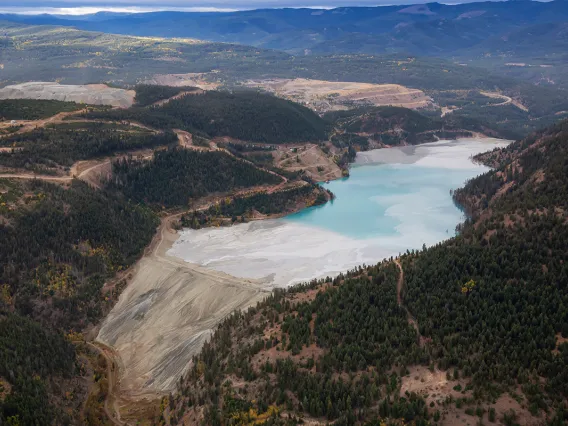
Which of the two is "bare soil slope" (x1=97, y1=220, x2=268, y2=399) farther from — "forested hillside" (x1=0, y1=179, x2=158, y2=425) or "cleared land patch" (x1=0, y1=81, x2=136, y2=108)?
"cleared land patch" (x1=0, y1=81, x2=136, y2=108)

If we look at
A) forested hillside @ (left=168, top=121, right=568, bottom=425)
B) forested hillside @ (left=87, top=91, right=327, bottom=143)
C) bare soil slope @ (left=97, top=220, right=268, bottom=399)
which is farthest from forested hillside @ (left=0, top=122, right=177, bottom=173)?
forested hillside @ (left=168, top=121, right=568, bottom=425)

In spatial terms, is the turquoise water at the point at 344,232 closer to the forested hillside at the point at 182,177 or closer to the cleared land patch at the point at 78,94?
the forested hillside at the point at 182,177

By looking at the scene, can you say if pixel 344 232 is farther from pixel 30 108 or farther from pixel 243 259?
pixel 30 108

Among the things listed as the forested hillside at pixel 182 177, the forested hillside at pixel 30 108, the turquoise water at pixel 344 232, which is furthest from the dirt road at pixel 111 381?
the forested hillside at pixel 30 108

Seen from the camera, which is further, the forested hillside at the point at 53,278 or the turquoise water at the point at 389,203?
the turquoise water at the point at 389,203

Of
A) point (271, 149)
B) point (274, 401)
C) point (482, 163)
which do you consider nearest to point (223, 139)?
point (271, 149)

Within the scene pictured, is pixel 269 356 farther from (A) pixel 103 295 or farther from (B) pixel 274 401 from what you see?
(A) pixel 103 295
